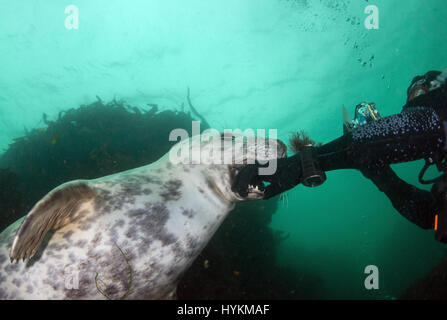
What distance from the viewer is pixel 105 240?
5.88 ft

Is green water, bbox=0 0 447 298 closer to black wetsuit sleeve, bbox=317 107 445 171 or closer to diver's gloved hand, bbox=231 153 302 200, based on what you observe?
black wetsuit sleeve, bbox=317 107 445 171

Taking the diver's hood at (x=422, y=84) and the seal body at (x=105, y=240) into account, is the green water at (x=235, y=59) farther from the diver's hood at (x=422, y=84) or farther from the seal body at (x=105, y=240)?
the seal body at (x=105, y=240)

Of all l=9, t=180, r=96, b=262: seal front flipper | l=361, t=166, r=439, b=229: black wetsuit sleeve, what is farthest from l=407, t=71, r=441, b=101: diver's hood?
l=9, t=180, r=96, b=262: seal front flipper

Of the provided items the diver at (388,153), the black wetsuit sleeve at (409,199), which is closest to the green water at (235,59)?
the black wetsuit sleeve at (409,199)

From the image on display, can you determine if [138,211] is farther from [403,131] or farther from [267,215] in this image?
[267,215]

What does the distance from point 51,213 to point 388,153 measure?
278cm

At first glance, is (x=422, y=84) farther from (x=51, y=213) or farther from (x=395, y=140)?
(x=51, y=213)

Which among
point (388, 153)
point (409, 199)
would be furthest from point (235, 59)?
point (388, 153)

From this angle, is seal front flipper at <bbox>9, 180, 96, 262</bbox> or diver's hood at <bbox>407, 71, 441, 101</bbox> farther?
diver's hood at <bbox>407, 71, 441, 101</bbox>

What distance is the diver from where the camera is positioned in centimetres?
195

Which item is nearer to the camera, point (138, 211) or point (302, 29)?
point (138, 211)
